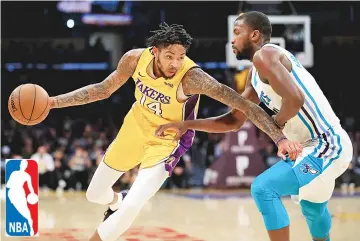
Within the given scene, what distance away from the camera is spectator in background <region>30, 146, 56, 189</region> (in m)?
14.2

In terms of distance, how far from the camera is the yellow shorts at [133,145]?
518 centimetres

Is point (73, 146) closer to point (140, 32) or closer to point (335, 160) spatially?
point (140, 32)

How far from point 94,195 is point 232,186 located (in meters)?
8.57

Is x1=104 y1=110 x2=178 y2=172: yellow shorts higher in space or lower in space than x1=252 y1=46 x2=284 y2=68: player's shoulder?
lower

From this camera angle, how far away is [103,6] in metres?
→ 16.4

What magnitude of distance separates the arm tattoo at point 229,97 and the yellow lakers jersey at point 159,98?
0.29ft

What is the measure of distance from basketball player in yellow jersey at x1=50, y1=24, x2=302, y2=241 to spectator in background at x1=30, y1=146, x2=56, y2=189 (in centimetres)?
892

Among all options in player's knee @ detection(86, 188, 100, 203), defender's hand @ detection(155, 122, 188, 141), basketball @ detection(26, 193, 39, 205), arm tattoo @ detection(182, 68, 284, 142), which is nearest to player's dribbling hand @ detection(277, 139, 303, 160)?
arm tattoo @ detection(182, 68, 284, 142)

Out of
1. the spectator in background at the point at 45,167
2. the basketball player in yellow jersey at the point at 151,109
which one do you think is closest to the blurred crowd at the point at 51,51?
the spectator in background at the point at 45,167

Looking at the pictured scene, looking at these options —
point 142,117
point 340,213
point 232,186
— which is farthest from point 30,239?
point 232,186

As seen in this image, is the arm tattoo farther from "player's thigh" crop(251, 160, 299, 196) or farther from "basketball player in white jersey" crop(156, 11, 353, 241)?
"player's thigh" crop(251, 160, 299, 196)

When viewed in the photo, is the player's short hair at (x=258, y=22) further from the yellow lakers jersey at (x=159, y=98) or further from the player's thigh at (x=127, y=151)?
the player's thigh at (x=127, y=151)

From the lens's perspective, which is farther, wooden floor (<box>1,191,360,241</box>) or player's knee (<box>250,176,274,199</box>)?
wooden floor (<box>1,191,360,241</box>)

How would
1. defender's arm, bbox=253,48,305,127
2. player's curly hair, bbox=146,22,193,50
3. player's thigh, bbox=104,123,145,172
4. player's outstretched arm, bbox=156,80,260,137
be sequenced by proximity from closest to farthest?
defender's arm, bbox=253,48,305,127
player's curly hair, bbox=146,22,193,50
player's outstretched arm, bbox=156,80,260,137
player's thigh, bbox=104,123,145,172
